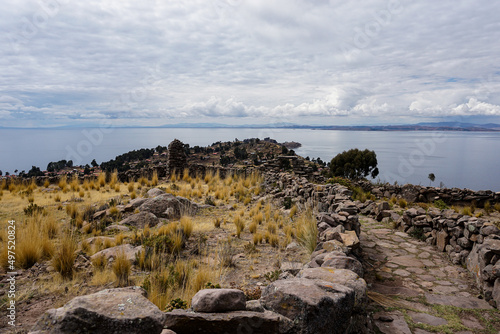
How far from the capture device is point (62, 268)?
412cm

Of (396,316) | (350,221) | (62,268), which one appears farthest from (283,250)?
(62,268)

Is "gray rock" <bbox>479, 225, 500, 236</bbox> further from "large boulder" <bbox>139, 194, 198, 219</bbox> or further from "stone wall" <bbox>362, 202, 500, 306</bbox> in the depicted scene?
"large boulder" <bbox>139, 194, 198, 219</bbox>

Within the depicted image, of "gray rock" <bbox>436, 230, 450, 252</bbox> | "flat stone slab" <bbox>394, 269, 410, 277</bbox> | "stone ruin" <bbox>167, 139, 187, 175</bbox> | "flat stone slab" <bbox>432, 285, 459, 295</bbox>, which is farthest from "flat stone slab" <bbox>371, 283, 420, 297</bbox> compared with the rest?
"stone ruin" <bbox>167, 139, 187, 175</bbox>

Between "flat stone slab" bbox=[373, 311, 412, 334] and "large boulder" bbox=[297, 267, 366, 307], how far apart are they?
0.52 metres

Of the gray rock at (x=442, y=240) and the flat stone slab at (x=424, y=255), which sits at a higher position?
the gray rock at (x=442, y=240)

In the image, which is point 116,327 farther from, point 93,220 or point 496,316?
point 93,220

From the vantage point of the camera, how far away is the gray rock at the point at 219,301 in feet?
7.24

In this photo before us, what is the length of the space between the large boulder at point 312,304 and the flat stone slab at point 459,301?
6.86ft

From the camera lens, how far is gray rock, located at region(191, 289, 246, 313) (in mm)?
2207

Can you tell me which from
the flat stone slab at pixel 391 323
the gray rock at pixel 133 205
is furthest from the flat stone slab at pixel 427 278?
the gray rock at pixel 133 205

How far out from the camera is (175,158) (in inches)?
684

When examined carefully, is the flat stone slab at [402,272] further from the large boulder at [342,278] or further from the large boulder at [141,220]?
the large boulder at [141,220]

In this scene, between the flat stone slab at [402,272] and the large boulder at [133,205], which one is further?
the large boulder at [133,205]

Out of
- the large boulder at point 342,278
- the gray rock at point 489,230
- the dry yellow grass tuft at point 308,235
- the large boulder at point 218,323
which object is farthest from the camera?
the dry yellow grass tuft at point 308,235
